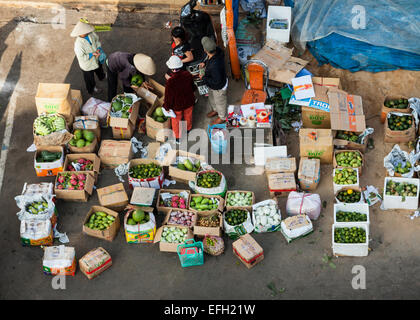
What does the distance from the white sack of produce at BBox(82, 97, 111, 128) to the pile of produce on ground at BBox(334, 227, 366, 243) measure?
4.67 meters

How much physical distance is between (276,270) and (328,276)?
768mm

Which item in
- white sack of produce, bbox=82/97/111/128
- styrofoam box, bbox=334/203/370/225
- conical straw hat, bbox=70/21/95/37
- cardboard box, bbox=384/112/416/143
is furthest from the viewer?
white sack of produce, bbox=82/97/111/128

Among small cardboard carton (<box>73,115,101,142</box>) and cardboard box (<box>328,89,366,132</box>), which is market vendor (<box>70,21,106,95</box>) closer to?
small cardboard carton (<box>73,115,101,142</box>)

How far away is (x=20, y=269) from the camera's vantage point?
28.6 feet

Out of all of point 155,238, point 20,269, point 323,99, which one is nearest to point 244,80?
point 323,99

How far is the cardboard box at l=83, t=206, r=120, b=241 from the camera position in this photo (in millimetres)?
8805

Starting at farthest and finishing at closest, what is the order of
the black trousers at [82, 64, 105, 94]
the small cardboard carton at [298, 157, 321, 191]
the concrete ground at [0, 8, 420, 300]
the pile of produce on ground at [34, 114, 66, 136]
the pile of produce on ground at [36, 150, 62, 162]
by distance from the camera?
the black trousers at [82, 64, 105, 94]
the pile of produce on ground at [34, 114, 66, 136]
the pile of produce on ground at [36, 150, 62, 162]
the small cardboard carton at [298, 157, 321, 191]
the concrete ground at [0, 8, 420, 300]

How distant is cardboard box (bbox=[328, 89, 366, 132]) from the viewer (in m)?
9.59

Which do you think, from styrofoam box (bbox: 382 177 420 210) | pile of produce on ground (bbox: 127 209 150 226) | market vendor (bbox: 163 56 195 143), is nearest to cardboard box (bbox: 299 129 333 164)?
styrofoam box (bbox: 382 177 420 210)

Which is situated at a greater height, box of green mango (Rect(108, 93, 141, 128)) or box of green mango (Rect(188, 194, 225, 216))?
box of green mango (Rect(108, 93, 141, 128))

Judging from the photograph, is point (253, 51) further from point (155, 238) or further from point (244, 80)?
point (155, 238)

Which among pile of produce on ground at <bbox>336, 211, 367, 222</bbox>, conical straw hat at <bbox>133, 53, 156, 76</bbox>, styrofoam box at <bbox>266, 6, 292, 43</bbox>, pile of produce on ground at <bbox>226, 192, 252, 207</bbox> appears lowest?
pile of produce on ground at <bbox>226, 192, 252, 207</bbox>

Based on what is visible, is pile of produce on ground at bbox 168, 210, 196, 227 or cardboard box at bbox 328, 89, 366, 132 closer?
pile of produce on ground at bbox 168, 210, 196, 227

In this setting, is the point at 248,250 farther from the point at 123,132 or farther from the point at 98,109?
the point at 98,109
